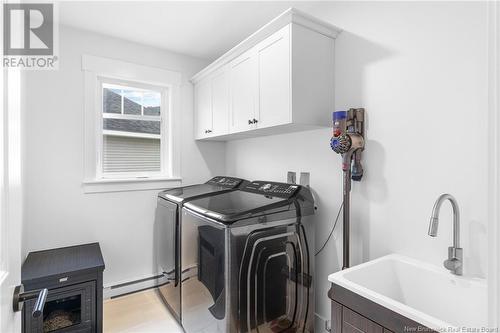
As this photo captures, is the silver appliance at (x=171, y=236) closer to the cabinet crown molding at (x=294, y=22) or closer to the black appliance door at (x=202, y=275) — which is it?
the black appliance door at (x=202, y=275)

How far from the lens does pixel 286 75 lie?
1.68 m

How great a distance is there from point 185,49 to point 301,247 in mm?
2374

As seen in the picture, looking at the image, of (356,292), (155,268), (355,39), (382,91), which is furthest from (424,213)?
(155,268)

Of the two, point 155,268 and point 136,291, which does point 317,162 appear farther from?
point 136,291

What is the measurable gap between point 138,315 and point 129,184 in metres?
1.22

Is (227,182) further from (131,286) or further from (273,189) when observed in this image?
(131,286)

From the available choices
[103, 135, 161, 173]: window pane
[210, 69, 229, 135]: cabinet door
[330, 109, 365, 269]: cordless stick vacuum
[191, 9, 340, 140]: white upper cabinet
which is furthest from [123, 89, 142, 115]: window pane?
[330, 109, 365, 269]: cordless stick vacuum

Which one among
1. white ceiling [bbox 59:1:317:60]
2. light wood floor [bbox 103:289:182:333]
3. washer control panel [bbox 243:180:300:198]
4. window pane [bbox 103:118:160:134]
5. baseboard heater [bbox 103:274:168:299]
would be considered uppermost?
white ceiling [bbox 59:1:317:60]

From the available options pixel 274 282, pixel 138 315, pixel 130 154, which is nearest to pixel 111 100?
pixel 130 154

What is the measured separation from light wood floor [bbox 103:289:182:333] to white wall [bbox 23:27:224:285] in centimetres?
23

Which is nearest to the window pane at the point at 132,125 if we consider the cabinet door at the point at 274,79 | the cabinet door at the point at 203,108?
the cabinet door at the point at 203,108

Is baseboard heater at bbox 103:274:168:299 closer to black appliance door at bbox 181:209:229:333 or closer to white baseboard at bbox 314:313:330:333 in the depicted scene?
black appliance door at bbox 181:209:229:333

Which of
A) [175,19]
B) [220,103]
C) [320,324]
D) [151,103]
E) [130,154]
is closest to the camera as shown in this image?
[320,324]

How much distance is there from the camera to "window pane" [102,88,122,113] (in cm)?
263
